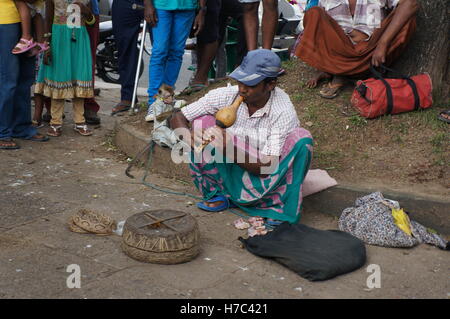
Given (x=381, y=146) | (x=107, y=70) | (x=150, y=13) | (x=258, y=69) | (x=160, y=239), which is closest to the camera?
(x=160, y=239)

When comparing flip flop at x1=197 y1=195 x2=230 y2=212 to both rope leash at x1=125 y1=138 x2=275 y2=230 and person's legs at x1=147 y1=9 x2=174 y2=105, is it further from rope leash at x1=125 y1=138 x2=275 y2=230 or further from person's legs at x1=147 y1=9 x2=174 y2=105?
person's legs at x1=147 y1=9 x2=174 y2=105

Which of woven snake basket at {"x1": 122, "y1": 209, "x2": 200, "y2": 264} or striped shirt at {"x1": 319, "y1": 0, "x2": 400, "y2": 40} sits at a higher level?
striped shirt at {"x1": 319, "y1": 0, "x2": 400, "y2": 40}

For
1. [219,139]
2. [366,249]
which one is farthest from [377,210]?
[219,139]

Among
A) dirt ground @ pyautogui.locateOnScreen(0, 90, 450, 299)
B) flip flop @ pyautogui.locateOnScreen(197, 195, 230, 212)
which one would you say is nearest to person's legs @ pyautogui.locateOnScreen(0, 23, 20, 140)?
dirt ground @ pyautogui.locateOnScreen(0, 90, 450, 299)

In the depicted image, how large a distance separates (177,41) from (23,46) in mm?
1374

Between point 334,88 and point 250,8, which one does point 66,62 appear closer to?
point 250,8

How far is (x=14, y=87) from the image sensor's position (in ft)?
18.9

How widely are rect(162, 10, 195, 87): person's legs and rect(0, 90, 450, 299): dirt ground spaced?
1507 mm

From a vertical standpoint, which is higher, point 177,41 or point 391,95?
point 177,41

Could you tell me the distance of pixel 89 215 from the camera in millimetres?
4125

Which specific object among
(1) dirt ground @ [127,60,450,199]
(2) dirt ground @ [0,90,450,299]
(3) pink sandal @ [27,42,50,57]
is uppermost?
(3) pink sandal @ [27,42,50,57]

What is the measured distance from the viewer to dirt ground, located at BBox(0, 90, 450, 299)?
339cm

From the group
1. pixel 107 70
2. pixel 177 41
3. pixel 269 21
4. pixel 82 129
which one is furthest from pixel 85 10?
pixel 107 70

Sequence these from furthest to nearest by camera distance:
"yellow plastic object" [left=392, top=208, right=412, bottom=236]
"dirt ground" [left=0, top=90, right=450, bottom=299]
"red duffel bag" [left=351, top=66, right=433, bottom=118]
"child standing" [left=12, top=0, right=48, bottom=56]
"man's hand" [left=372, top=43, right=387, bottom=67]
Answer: "child standing" [left=12, top=0, right=48, bottom=56] < "man's hand" [left=372, top=43, right=387, bottom=67] < "red duffel bag" [left=351, top=66, right=433, bottom=118] < "yellow plastic object" [left=392, top=208, right=412, bottom=236] < "dirt ground" [left=0, top=90, right=450, bottom=299]
